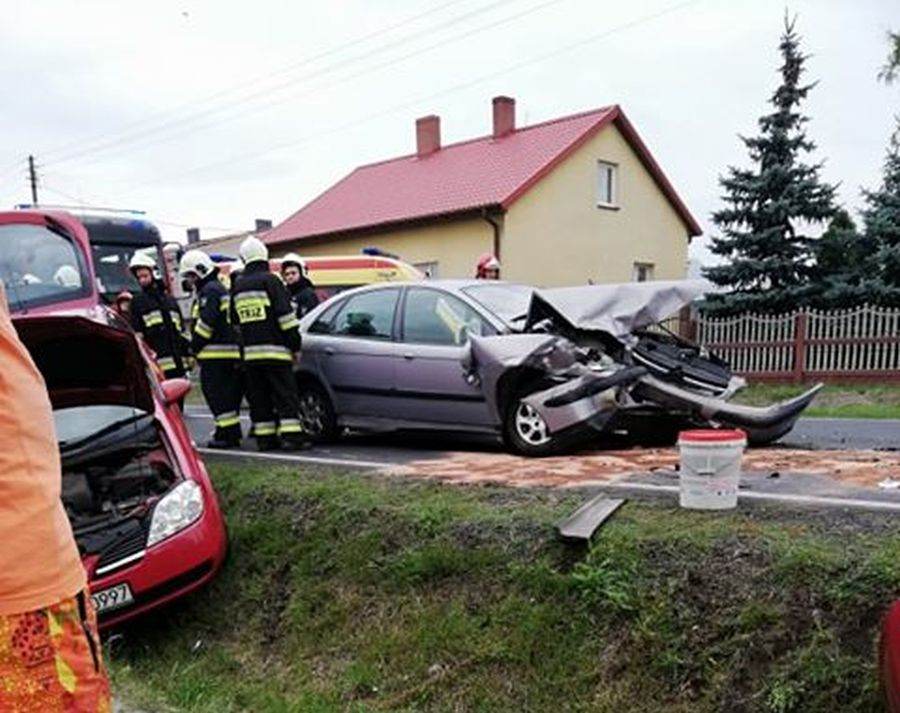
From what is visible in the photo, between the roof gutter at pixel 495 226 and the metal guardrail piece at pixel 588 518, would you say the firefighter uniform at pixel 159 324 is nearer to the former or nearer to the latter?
the metal guardrail piece at pixel 588 518

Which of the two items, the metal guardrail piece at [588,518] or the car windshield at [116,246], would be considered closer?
the metal guardrail piece at [588,518]

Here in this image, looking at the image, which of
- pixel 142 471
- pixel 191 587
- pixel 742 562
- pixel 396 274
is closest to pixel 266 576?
pixel 191 587

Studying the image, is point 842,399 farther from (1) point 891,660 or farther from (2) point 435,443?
(1) point 891,660

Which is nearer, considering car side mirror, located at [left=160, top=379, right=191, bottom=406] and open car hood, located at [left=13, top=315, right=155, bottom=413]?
open car hood, located at [left=13, top=315, right=155, bottom=413]

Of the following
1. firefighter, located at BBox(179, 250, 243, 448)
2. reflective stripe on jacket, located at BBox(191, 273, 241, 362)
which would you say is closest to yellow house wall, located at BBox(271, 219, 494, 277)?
firefighter, located at BBox(179, 250, 243, 448)

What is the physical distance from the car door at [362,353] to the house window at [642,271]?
1893 centimetres

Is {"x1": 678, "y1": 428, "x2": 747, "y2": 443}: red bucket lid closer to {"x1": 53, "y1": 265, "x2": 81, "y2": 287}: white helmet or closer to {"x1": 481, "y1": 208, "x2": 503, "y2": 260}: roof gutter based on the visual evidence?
{"x1": 53, "y1": 265, "x2": 81, "y2": 287}: white helmet

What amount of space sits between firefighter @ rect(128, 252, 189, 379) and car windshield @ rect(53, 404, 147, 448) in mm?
3745

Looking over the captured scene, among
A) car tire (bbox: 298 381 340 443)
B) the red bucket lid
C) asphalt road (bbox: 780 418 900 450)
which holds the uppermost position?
the red bucket lid

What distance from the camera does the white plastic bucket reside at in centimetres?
434

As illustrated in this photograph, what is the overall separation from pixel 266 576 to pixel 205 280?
12.6 ft

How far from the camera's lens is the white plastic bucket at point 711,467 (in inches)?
171

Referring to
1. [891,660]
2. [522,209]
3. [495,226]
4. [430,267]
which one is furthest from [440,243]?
[891,660]

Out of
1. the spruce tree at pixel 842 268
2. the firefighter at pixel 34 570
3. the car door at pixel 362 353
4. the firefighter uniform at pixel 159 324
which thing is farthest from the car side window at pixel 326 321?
the spruce tree at pixel 842 268
